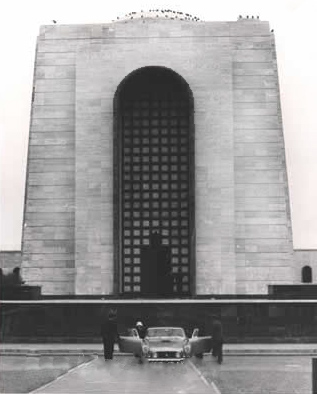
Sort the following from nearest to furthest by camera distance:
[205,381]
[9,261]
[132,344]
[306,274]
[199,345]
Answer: [205,381] → [132,344] → [199,345] → [9,261] → [306,274]

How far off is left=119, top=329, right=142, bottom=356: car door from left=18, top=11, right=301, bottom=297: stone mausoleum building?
1281 cm

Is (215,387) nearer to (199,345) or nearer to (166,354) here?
(166,354)

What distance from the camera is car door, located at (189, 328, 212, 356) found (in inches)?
765

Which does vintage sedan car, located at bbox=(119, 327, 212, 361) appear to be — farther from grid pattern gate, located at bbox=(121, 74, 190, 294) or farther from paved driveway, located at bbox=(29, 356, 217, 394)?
grid pattern gate, located at bbox=(121, 74, 190, 294)

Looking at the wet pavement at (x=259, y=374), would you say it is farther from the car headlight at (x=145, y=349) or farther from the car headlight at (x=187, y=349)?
the car headlight at (x=145, y=349)

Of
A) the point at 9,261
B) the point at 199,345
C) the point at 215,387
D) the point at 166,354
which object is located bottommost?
the point at 215,387

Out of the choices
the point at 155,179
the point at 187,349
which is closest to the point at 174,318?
the point at 187,349

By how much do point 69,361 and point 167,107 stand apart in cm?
1577

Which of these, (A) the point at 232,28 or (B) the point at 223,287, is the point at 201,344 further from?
(A) the point at 232,28

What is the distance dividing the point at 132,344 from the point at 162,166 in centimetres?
1464

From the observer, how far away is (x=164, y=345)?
1878 centimetres

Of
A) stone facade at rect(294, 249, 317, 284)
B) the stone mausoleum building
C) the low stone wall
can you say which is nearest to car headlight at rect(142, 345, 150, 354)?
the low stone wall

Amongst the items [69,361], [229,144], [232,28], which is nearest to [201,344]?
[69,361]

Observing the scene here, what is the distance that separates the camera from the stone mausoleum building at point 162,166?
33.4 m
